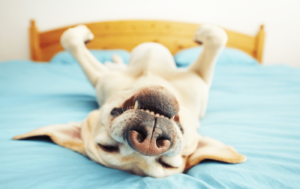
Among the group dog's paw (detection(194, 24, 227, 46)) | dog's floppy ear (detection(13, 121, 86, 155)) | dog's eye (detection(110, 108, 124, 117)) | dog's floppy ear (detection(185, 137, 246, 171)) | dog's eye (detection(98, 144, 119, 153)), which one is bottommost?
dog's floppy ear (detection(13, 121, 86, 155))

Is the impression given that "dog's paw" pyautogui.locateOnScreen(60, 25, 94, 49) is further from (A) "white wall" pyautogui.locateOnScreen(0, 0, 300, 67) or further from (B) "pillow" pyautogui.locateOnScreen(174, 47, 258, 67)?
(A) "white wall" pyautogui.locateOnScreen(0, 0, 300, 67)

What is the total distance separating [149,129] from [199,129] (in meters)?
0.54

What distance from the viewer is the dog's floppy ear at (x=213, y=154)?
73 centimetres

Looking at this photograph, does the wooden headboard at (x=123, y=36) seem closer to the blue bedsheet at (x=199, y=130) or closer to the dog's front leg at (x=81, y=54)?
the blue bedsheet at (x=199, y=130)

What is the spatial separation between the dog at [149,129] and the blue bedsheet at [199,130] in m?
0.04

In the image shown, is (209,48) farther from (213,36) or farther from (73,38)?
(73,38)

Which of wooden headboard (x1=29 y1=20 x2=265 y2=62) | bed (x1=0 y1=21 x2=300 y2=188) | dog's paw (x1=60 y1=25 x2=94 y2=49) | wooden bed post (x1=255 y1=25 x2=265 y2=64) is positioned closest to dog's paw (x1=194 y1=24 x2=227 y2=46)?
bed (x1=0 y1=21 x2=300 y2=188)

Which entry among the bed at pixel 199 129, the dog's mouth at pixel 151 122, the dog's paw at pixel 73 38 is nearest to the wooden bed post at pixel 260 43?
the bed at pixel 199 129

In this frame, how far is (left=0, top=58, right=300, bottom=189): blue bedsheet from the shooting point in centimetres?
62

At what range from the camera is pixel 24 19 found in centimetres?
350


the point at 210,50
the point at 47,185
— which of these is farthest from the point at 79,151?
the point at 210,50

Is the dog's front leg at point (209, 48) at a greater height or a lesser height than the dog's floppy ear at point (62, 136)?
greater

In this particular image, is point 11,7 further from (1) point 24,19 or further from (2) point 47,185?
(2) point 47,185

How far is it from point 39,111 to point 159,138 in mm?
856
